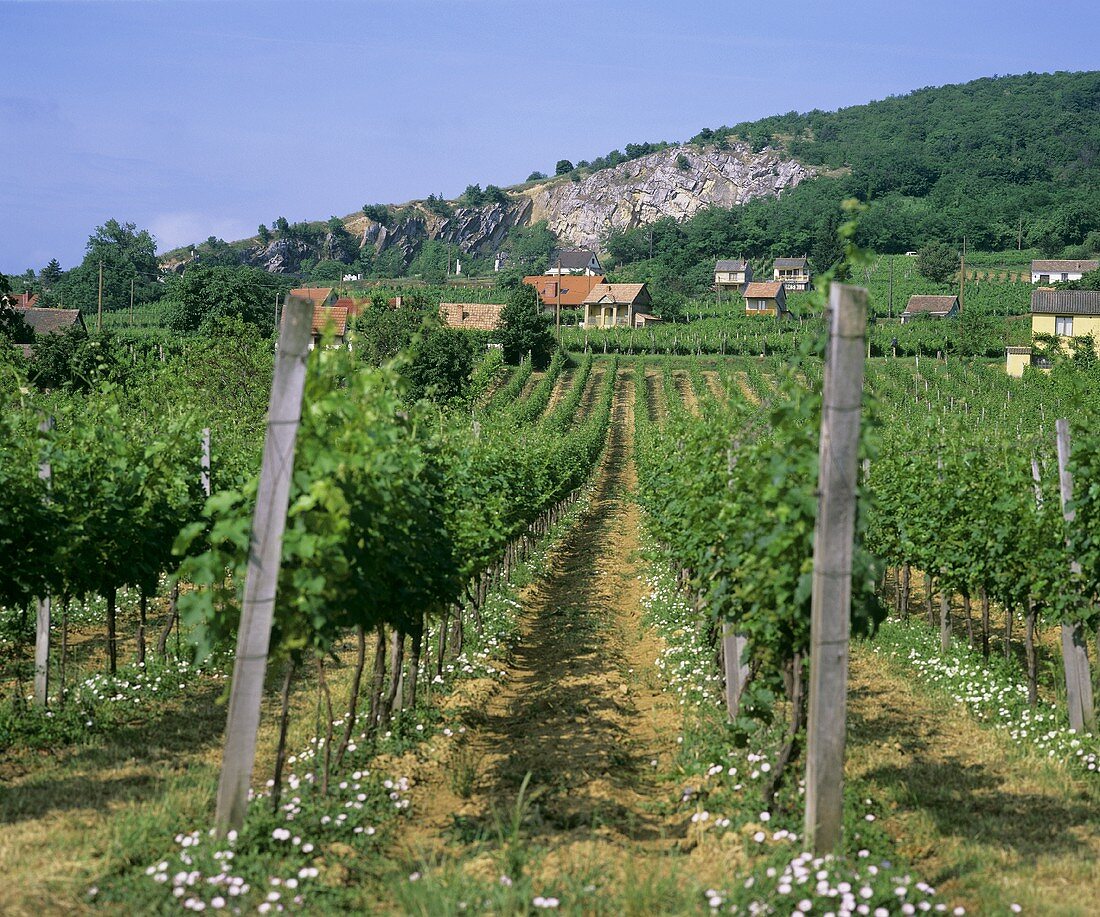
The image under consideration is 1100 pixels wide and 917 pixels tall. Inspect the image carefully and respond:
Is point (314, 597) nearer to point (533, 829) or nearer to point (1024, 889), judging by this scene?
point (533, 829)

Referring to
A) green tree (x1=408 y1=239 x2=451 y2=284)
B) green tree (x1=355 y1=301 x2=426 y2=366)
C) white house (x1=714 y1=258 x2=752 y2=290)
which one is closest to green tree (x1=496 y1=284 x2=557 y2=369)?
green tree (x1=355 y1=301 x2=426 y2=366)

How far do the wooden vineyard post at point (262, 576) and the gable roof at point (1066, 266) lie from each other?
339 ft

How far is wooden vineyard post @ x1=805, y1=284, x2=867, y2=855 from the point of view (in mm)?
4930

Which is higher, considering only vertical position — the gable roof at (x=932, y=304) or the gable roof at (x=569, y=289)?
the gable roof at (x=569, y=289)

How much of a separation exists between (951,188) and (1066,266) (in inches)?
2108

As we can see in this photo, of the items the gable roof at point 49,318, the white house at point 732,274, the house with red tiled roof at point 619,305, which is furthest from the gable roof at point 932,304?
the gable roof at point 49,318

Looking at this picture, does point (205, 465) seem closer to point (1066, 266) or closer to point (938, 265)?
point (938, 265)

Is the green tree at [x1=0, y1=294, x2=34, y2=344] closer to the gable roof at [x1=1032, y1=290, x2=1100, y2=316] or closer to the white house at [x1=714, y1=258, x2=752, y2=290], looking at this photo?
the gable roof at [x1=1032, y1=290, x2=1100, y2=316]

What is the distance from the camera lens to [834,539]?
494 cm

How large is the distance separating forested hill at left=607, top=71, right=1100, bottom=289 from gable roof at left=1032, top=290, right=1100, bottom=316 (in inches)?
1671

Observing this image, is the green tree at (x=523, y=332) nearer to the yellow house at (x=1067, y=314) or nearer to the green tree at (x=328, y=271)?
the yellow house at (x=1067, y=314)

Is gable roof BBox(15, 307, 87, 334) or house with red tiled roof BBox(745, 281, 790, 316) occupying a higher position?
house with red tiled roof BBox(745, 281, 790, 316)

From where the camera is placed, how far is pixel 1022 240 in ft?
387

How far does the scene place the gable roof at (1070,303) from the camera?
197ft
